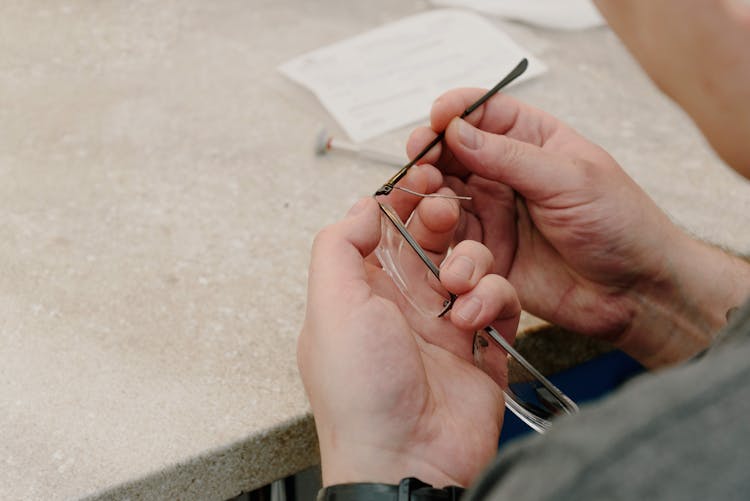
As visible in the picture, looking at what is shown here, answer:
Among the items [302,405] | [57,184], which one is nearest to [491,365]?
[302,405]

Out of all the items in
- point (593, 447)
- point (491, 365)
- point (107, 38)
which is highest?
point (593, 447)

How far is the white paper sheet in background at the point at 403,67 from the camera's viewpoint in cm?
106

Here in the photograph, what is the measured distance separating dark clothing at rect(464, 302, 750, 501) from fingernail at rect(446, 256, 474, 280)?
1.19 ft

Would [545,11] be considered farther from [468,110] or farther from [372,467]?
[372,467]

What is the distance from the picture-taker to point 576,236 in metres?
0.80

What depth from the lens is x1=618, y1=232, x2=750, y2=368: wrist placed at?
82cm

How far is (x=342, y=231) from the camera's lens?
0.67 m

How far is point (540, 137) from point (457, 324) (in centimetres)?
29

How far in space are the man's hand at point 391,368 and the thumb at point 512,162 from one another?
11cm

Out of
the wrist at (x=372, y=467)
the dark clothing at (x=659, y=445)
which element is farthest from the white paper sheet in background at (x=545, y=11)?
the dark clothing at (x=659, y=445)

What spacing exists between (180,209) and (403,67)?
1.40 feet

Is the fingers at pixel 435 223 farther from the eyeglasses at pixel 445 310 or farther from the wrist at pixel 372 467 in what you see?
the wrist at pixel 372 467

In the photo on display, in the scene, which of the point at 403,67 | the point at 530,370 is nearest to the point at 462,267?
the point at 530,370

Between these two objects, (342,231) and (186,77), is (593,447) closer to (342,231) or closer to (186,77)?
(342,231)
